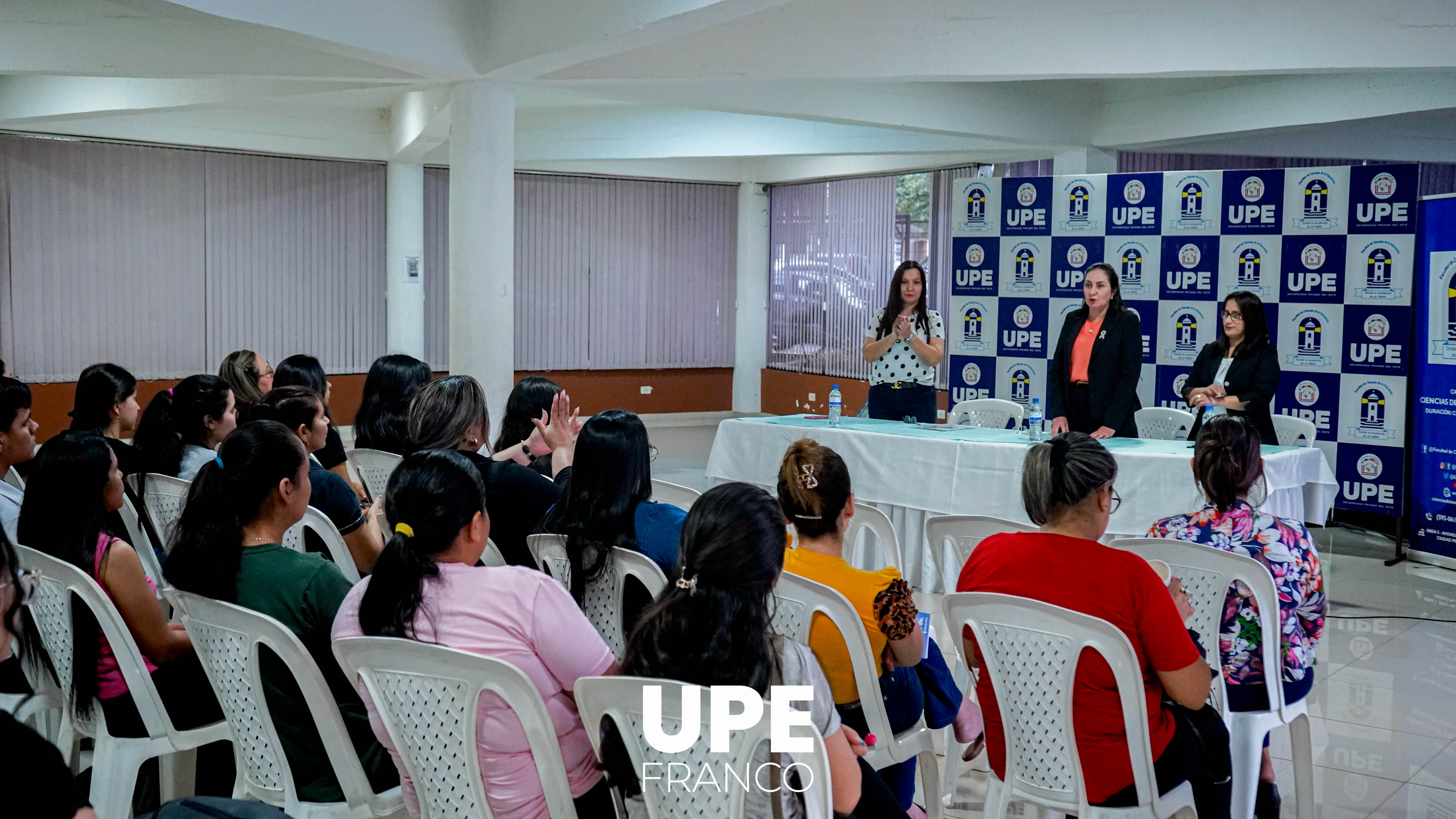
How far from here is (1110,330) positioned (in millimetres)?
5832

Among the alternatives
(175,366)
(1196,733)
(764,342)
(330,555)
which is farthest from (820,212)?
(1196,733)

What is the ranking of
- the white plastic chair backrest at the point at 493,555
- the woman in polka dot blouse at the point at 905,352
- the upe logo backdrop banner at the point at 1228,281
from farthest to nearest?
1. the upe logo backdrop banner at the point at 1228,281
2. the woman in polka dot blouse at the point at 905,352
3. the white plastic chair backrest at the point at 493,555

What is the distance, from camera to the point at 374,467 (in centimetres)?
424

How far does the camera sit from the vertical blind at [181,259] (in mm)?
9867

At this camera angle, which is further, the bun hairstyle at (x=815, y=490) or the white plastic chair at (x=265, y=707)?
the bun hairstyle at (x=815, y=490)

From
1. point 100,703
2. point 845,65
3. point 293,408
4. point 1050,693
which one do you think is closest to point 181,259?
point 845,65

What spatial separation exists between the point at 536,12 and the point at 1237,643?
479 cm

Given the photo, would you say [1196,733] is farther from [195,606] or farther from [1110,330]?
[1110,330]

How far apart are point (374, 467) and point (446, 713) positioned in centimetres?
246

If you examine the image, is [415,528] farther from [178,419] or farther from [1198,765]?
[178,419]

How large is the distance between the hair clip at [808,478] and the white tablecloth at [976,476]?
2.55 metres

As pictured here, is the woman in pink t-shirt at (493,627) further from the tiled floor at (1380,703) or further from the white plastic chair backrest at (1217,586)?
the tiled floor at (1380,703)

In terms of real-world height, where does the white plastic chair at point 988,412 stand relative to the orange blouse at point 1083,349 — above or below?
below

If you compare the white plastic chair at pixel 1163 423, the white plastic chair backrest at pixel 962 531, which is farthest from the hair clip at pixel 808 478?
the white plastic chair at pixel 1163 423
